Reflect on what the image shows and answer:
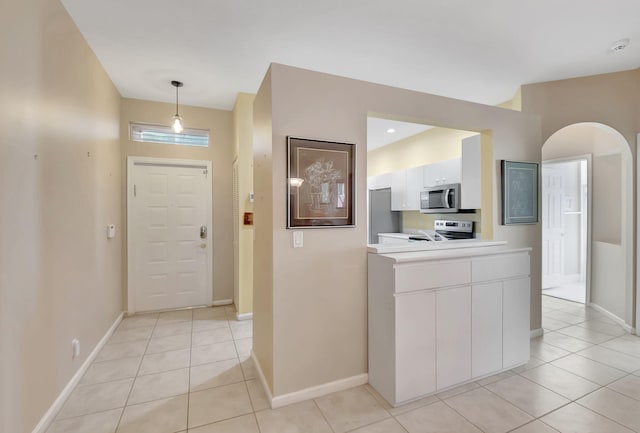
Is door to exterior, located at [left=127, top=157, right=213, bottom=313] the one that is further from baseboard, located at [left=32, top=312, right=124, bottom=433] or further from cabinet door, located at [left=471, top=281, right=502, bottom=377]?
cabinet door, located at [left=471, top=281, right=502, bottom=377]

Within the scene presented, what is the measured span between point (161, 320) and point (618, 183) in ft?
20.6

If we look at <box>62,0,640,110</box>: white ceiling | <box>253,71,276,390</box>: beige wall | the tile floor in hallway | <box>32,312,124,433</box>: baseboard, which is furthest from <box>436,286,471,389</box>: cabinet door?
<box>32,312,124,433</box>: baseboard

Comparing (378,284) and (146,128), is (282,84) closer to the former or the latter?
(378,284)

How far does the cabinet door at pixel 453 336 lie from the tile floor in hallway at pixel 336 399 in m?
0.13

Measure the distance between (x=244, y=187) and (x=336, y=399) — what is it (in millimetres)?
2624

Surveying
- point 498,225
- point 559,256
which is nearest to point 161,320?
point 498,225

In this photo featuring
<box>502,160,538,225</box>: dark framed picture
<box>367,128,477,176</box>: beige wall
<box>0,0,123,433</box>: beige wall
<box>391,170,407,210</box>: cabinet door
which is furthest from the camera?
<box>391,170,407,210</box>: cabinet door

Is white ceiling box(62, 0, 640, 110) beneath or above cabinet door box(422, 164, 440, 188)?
above

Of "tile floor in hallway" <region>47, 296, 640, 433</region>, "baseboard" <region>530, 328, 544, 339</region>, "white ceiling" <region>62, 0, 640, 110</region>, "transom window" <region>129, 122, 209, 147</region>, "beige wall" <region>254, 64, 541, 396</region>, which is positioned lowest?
"tile floor in hallway" <region>47, 296, 640, 433</region>

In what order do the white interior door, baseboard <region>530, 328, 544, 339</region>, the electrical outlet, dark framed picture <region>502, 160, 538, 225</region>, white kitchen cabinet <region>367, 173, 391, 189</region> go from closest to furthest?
1. the electrical outlet
2. dark framed picture <region>502, 160, 538, 225</region>
3. baseboard <region>530, 328, 544, 339</region>
4. the white interior door
5. white kitchen cabinet <region>367, 173, 391, 189</region>

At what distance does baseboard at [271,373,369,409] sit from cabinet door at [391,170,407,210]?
353cm

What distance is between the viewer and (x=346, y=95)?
2.31 meters

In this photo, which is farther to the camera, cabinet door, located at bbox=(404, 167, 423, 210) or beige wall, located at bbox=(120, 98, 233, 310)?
cabinet door, located at bbox=(404, 167, 423, 210)

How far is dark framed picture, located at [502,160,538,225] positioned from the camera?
3076mm
